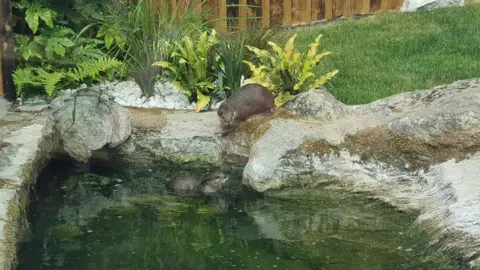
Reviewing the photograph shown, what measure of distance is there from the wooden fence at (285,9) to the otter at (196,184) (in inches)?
132

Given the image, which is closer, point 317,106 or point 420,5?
point 317,106

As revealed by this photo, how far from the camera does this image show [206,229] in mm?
7004

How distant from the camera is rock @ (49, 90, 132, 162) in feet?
26.6

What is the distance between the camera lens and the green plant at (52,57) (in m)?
8.92

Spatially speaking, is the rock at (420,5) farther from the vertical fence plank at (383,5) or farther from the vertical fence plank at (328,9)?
the vertical fence plank at (328,9)

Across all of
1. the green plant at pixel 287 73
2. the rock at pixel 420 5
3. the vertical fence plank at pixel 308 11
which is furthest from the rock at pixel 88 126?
the rock at pixel 420 5

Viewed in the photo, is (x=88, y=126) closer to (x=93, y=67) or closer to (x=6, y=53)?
(x=93, y=67)

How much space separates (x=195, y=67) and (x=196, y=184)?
1608mm

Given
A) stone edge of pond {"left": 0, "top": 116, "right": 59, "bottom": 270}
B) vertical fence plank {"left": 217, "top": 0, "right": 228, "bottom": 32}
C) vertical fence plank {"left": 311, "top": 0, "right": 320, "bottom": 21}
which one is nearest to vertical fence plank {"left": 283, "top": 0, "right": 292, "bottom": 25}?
vertical fence plank {"left": 311, "top": 0, "right": 320, "bottom": 21}

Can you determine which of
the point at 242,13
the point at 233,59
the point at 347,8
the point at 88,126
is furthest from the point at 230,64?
the point at 347,8

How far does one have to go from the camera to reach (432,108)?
765 cm

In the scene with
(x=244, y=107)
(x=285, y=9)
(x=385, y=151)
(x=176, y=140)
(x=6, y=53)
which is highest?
(x=6, y=53)

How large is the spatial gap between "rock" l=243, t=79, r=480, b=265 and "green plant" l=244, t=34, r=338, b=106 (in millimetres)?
764

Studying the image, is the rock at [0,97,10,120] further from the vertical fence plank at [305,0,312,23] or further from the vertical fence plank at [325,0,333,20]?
the vertical fence plank at [325,0,333,20]
